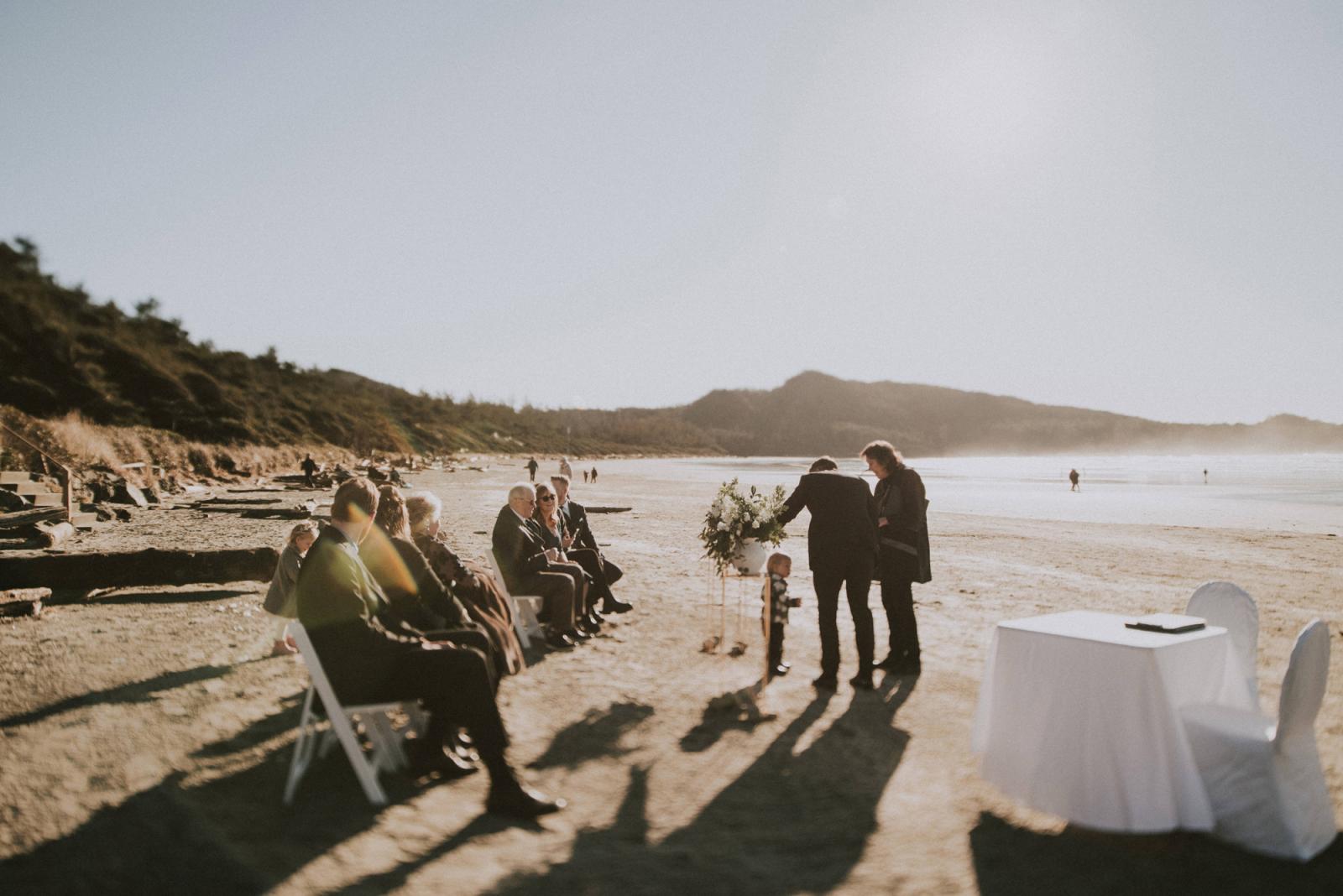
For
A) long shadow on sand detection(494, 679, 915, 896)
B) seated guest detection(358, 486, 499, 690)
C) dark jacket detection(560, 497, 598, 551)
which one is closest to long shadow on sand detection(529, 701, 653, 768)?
long shadow on sand detection(494, 679, 915, 896)

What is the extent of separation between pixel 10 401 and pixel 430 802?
4273 centimetres

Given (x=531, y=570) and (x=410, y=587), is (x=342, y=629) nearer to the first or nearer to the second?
(x=410, y=587)

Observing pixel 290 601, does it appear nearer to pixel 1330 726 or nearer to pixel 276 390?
pixel 1330 726

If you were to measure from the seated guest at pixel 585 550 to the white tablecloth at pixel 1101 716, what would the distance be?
508cm

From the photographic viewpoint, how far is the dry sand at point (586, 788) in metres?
3.44

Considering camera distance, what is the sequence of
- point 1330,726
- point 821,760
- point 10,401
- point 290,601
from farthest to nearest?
point 10,401, point 290,601, point 1330,726, point 821,760

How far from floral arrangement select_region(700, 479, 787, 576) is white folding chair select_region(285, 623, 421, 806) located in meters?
2.96

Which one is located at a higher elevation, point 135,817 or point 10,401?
point 10,401

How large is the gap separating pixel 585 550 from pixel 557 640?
1443 millimetres

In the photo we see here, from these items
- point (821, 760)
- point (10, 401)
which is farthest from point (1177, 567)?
point (10, 401)

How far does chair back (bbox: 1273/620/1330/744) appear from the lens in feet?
11.7

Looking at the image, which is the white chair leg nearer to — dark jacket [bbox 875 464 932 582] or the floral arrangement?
the floral arrangement

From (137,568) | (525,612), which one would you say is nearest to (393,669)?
(525,612)

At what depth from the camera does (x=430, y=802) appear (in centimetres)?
414
